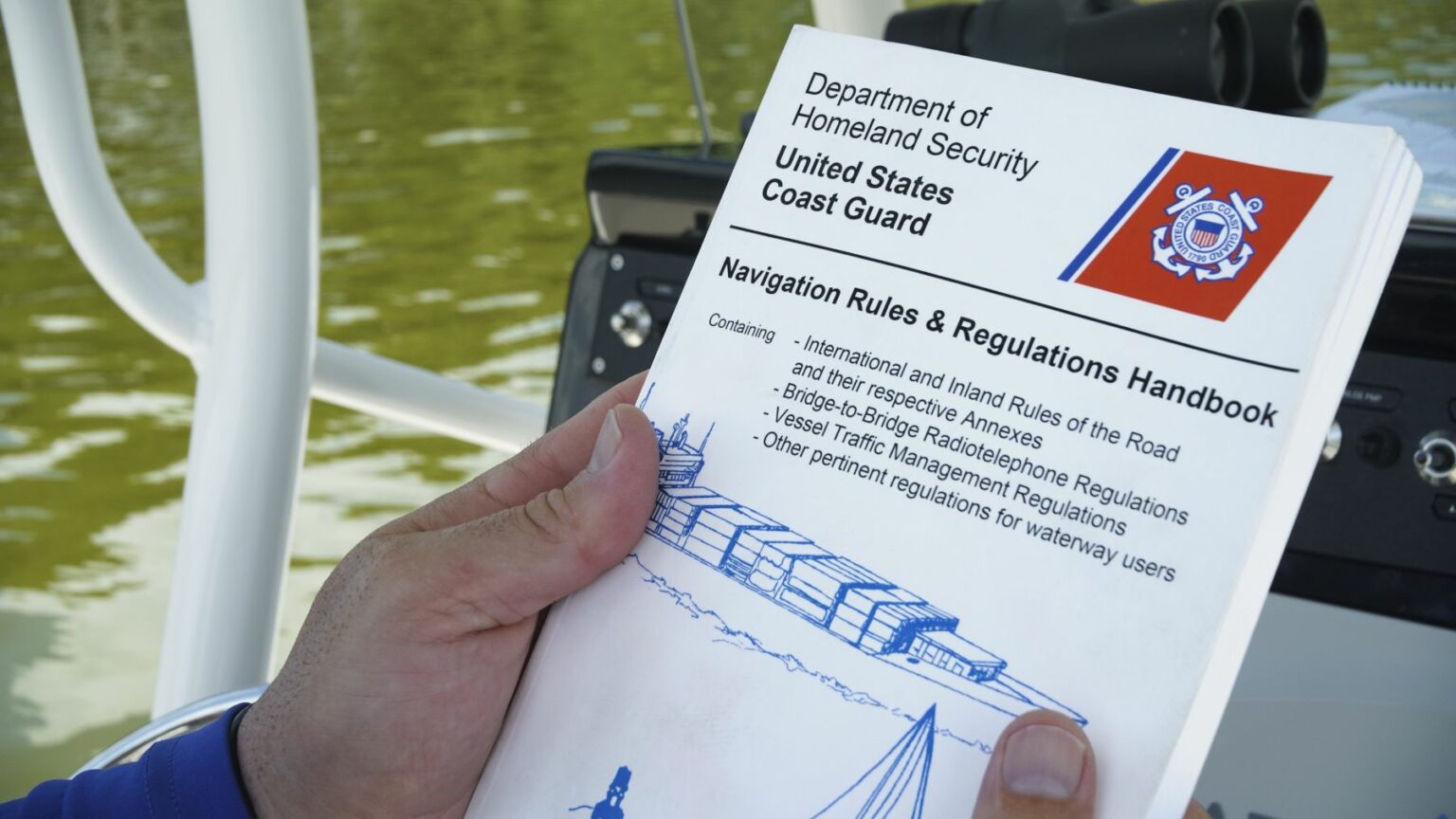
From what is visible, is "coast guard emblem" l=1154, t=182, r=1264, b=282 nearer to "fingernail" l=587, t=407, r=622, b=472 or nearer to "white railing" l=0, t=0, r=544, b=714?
"fingernail" l=587, t=407, r=622, b=472

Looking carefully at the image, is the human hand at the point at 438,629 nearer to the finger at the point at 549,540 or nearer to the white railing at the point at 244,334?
the finger at the point at 549,540

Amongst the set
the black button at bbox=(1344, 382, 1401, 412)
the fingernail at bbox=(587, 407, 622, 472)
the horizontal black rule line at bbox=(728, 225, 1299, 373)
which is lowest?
the fingernail at bbox=(587, 407, 622, 472)

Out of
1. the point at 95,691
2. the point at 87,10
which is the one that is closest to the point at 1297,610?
the point at 95,691

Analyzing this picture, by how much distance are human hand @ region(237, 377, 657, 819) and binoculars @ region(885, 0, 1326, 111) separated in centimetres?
40

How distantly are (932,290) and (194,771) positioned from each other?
0.37 meters

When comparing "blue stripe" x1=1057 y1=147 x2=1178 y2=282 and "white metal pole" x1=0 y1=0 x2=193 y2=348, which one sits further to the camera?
"white metal pole" x1=0 y1=0 x2=193 y2=348

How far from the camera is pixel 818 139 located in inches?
21.0

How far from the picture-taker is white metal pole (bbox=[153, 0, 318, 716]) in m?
1.00

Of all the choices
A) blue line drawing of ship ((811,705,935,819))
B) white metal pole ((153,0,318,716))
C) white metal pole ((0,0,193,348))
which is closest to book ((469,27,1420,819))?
blue line drawing of ship ((811,705,935,819))

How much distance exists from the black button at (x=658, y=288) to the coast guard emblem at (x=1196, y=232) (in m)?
0.46

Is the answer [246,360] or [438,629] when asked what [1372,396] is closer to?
[438,629]

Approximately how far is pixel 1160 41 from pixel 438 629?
20.6 inches

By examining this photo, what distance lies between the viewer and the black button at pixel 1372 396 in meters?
0.68

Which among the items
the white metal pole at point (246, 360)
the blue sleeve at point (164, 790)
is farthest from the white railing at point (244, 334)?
the blue sleeve at point (164, 790)
